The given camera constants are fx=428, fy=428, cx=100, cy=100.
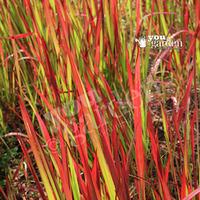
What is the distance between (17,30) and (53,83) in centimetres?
54

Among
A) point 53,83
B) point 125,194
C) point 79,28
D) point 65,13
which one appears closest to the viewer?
point 125,194

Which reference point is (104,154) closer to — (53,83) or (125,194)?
(125,194)

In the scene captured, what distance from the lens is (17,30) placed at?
4.75ft

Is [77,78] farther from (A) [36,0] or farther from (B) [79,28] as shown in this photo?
(A) [36,0]

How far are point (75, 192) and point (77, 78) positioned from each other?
0.76ft

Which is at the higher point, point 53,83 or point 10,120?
point 53,83

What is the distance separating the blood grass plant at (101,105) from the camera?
31.1 inches

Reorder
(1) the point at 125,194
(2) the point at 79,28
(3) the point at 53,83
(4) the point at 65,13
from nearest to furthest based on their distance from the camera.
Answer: (1) the point at 125,194 → (3) the point at 53,83 → (4) the point at 65,13 → (2) the point at 79,28

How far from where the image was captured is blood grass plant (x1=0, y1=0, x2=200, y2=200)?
79 cm

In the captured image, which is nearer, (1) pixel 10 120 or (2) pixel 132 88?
(2) pixel 132 88

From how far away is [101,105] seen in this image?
1.04 metres

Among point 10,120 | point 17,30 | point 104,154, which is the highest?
point 17,30

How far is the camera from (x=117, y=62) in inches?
49.9

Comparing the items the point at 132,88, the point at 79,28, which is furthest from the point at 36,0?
the point at 132,88
